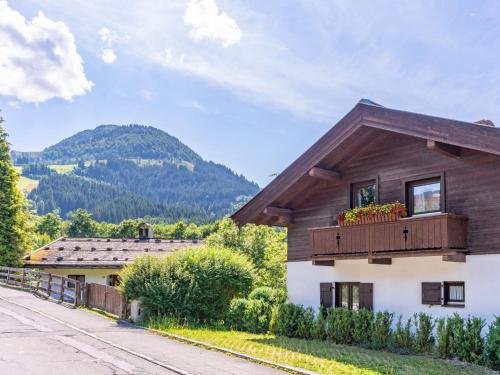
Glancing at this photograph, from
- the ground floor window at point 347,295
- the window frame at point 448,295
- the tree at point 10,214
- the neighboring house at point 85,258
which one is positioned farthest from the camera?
the tree at point 10,214

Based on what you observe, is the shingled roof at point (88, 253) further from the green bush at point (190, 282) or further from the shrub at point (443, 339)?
the shrub at point (443, 339)

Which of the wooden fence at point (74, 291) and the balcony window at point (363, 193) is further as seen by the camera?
the wooden fence at point (74, 291)

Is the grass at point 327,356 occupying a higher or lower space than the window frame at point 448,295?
lower

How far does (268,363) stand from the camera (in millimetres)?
12703

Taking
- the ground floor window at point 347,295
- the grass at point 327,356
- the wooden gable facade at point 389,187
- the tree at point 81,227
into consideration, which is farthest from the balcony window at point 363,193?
the tree at point 81,227

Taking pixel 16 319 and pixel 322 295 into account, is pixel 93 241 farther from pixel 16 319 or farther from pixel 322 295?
pixel 322 295

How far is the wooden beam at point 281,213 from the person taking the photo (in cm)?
2080

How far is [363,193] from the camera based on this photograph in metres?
18.9

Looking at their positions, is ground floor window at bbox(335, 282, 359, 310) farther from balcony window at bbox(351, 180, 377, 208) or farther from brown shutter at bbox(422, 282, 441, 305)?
brown shutter at bbox(422, 282, 441, 305)


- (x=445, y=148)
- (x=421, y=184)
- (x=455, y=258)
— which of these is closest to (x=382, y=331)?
(x=455, y=258)

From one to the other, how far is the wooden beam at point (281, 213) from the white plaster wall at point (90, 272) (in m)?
18.8

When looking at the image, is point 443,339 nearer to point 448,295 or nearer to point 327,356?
point 448,295

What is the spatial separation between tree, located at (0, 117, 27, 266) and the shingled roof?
1577 millimetres

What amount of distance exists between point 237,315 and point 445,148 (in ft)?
32.0
